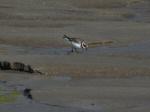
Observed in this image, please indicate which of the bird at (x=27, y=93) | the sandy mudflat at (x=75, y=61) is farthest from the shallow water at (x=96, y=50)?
the bird at (x=27, y=93)

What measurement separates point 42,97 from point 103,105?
1.38m

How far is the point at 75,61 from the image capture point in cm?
1902

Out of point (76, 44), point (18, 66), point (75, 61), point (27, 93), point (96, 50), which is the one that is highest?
point (76, 44)

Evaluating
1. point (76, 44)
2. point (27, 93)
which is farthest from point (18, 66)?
point (76, 44)

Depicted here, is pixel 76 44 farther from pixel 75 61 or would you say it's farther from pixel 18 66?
pixel 18 66

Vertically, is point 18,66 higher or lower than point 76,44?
lower

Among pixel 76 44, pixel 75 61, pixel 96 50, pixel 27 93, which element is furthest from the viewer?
pixel 96 50

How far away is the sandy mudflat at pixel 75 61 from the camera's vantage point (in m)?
14.2

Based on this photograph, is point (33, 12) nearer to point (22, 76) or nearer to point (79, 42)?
point (79, 42)

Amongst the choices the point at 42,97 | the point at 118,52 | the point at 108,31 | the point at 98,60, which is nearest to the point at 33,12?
the point at 108,31

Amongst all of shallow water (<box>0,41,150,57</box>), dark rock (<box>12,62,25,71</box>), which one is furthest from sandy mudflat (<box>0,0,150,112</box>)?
dark rock (<box>12,62,25,71</box>)

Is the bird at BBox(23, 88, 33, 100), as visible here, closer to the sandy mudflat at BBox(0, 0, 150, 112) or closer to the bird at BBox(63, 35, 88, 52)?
the sandy mudflat at BBox(0, 0, 150, 112)

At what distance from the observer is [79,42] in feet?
70.4

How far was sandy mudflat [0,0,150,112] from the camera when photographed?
560 inches
